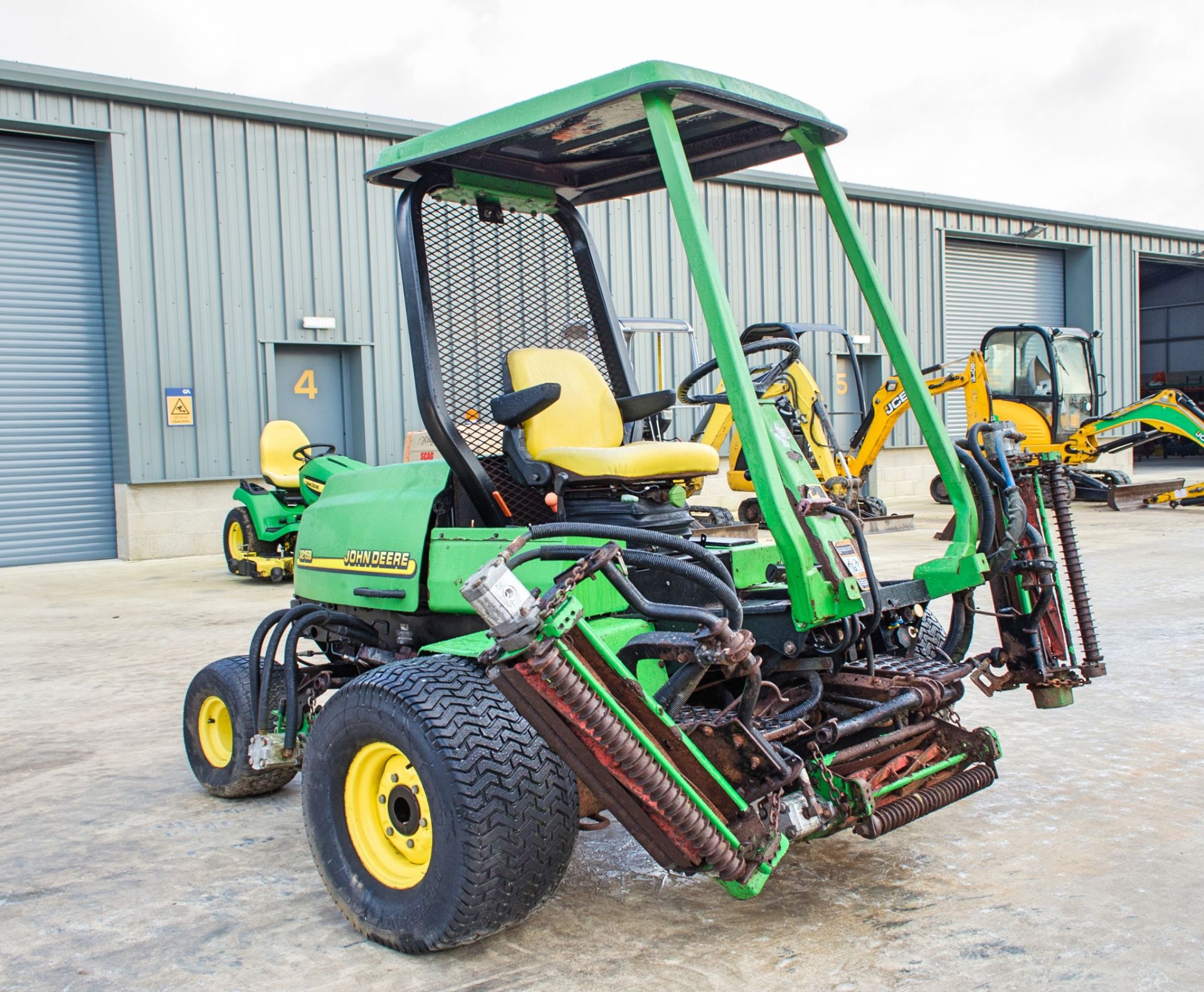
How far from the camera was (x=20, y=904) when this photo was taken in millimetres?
3191

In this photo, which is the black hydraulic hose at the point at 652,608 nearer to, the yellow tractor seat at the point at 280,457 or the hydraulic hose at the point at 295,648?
the hydraulic hose at the point at 295,648

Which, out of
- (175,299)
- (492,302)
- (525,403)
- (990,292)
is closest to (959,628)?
(525,403)

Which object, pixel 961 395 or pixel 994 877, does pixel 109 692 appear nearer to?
pixel 994 877

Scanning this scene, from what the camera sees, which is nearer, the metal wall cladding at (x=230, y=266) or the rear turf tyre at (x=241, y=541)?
the rear turf tyre at (x=241, y=541)

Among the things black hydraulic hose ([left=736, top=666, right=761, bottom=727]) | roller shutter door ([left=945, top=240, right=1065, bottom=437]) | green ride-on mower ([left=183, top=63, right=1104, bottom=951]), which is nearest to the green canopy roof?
green ride-on mower ([left=183, top=63, right=1104, bottom=951])

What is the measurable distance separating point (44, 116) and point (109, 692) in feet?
27.0

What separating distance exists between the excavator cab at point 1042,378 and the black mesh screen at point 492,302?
39.9ft

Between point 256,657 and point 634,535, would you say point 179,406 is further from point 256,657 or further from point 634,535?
point 634,535

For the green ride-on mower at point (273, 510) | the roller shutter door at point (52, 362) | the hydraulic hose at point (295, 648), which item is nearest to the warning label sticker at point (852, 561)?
the hydraulic hose at point (295, 648)

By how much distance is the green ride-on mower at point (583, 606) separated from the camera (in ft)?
8.48

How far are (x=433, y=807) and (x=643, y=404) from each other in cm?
167

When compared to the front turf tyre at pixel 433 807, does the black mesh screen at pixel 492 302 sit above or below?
above

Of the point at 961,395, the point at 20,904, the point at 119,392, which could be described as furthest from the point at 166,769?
the point at 961,395

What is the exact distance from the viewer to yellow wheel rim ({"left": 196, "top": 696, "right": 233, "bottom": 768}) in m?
4.17
